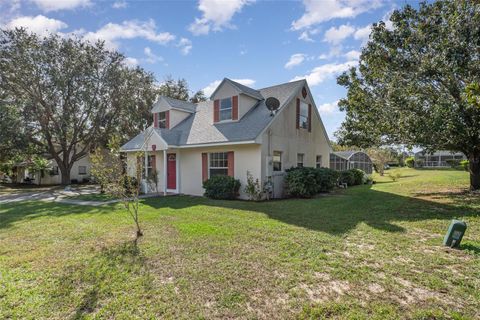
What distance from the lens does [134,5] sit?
10453mm

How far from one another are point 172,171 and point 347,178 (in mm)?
13461

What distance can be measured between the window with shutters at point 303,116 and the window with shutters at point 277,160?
2.83 metres

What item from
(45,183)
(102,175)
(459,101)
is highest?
(459,101)

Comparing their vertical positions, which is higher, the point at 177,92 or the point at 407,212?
the point at 177,92

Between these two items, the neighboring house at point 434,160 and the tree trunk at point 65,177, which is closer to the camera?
the tree trunk at point 65,177

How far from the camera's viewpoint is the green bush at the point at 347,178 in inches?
779

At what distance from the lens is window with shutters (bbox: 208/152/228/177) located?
45.4 ft

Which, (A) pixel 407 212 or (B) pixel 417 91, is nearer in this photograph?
(A) pixel 407 212

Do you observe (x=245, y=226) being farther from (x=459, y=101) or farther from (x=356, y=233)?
(x=459, y=101)

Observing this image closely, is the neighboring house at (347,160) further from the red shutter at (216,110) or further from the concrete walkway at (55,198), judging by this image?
the concrete walkway at (55,198)

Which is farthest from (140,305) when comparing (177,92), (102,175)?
(177,92)

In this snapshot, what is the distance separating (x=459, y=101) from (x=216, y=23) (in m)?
11.0

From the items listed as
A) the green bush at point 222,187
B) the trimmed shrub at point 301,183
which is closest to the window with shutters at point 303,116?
the trimmed shrub at point 301,183

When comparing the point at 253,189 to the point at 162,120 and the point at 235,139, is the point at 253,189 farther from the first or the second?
the point at 162,120
